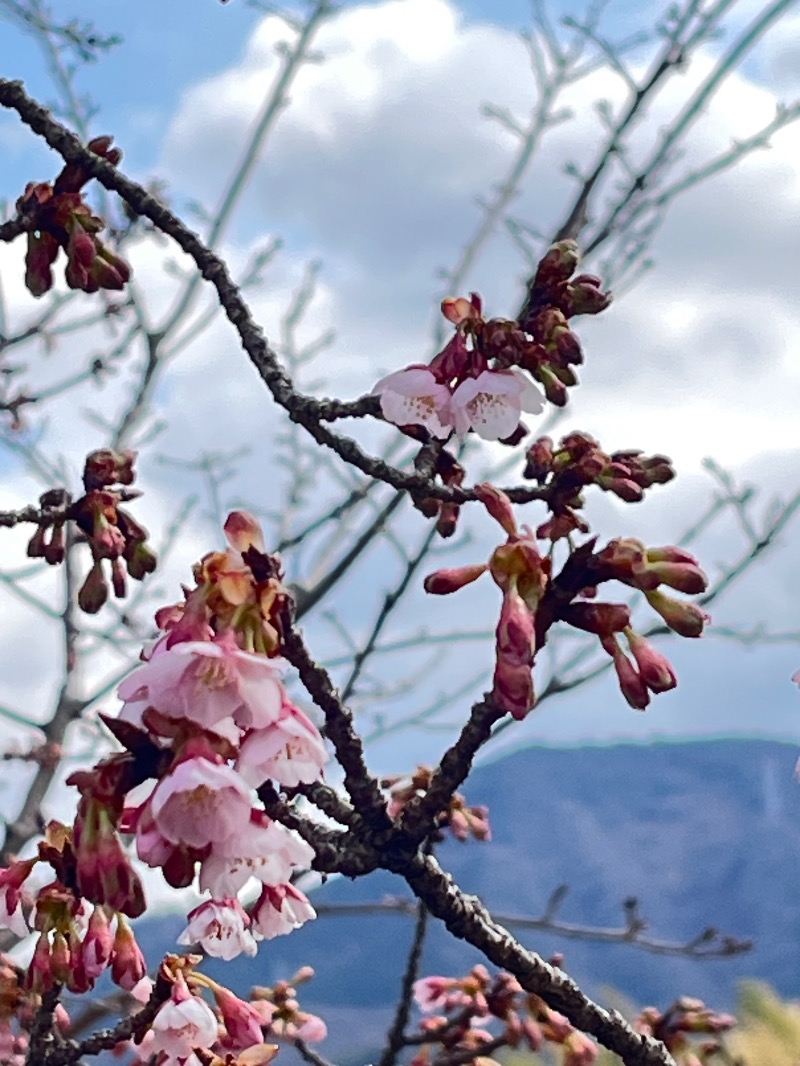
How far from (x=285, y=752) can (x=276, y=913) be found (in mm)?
315

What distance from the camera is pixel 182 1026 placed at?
1259 mm

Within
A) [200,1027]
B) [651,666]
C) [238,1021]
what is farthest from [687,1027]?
[651,666]

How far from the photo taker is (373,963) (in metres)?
22.6

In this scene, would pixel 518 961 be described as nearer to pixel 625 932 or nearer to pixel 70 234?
pixel 70 234

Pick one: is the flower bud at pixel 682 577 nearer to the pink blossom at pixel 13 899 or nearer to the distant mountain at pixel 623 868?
the pink blossom at pixel 13 899

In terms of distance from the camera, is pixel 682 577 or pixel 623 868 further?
pixel 623 868

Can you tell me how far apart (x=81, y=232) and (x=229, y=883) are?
2.58 feet

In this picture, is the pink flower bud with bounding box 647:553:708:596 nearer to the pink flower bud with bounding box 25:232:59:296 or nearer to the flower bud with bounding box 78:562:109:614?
the flower bud with bounding box 78:562:109:614

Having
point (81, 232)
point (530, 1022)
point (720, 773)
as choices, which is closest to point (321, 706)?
point (81, 232)

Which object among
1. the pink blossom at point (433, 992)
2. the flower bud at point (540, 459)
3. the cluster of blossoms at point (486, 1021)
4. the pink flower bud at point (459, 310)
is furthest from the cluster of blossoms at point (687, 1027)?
the pink flower bud at point (459, 310)

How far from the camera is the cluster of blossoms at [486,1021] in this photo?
210cm

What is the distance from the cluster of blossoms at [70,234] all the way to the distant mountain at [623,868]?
1771 cm

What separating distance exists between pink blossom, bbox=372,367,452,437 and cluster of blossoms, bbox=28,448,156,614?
31 cm

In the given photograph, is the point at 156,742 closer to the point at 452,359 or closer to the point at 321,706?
the point at 321,706
